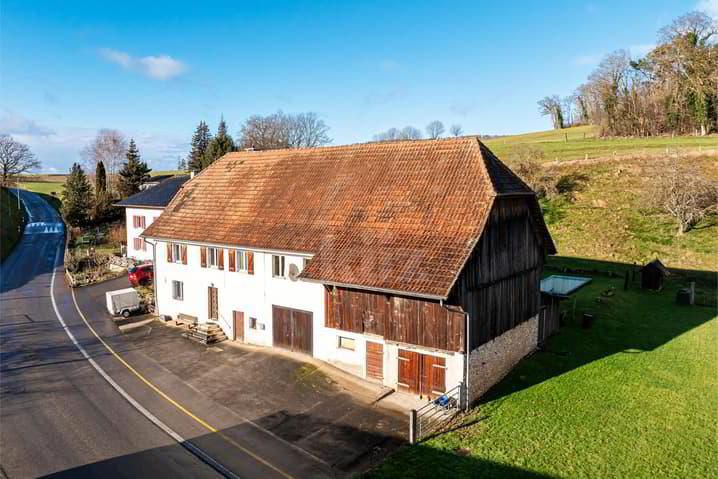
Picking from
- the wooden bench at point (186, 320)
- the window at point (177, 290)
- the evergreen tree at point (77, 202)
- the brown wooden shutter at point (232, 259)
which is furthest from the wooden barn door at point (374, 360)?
the evergreen tree at point (77, 202)

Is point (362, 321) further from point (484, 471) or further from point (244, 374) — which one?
point (484, 471)

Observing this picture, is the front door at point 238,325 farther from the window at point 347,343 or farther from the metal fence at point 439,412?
the metal fence at point 439,412

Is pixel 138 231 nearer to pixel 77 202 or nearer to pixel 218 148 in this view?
pixel 77 202

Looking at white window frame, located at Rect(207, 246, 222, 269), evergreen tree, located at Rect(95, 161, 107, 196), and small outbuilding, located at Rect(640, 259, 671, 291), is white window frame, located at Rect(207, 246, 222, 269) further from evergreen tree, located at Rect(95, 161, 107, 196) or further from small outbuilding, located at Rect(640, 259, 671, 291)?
evergreen tree, located at Rect(95, 161, 107, 196)

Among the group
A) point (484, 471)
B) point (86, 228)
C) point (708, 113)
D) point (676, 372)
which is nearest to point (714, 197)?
point (708, 113)

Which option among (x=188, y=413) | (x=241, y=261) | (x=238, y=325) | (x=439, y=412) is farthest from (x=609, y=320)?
(x=188, y=413)

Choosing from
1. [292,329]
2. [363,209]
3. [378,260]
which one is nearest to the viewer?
[378,260]
